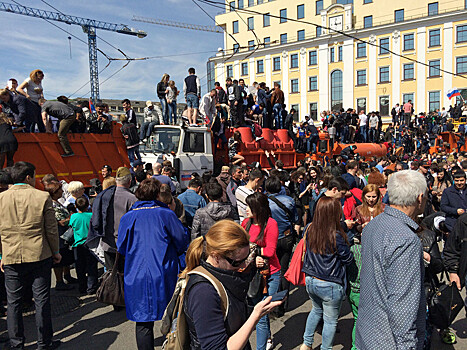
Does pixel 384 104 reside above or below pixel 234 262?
above

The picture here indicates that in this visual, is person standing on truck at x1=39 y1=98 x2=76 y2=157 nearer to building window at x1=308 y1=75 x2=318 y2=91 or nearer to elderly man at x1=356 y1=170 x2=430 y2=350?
elderly man at x1=356 y1=170 x2=430 y2=350

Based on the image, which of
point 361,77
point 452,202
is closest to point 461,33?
point 361,77

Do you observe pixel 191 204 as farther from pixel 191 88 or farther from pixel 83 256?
pixel 191 88

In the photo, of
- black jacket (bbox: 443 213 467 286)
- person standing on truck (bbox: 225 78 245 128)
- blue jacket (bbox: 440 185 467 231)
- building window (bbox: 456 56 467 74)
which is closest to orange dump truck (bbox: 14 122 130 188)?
person standing on truck (bbox: 225 78 245 128)

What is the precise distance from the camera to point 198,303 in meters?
1.97

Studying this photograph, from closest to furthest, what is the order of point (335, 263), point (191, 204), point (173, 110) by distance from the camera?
point (335, 263) → point (191, 204) → point (173, 110)

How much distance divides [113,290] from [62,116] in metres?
5.45

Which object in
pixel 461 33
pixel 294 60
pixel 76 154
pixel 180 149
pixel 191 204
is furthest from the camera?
pixel 294 60

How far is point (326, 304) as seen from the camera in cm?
366

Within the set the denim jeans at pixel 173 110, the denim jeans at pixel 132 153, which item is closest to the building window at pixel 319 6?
the denim jeans at pixel 173 110

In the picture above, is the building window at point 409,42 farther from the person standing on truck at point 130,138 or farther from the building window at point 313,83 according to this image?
the person standing on truck at point 130,138

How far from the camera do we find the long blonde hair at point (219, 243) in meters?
2.16

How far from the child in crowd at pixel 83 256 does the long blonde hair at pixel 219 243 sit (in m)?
4.14

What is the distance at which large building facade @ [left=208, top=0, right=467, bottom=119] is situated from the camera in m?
45.6
